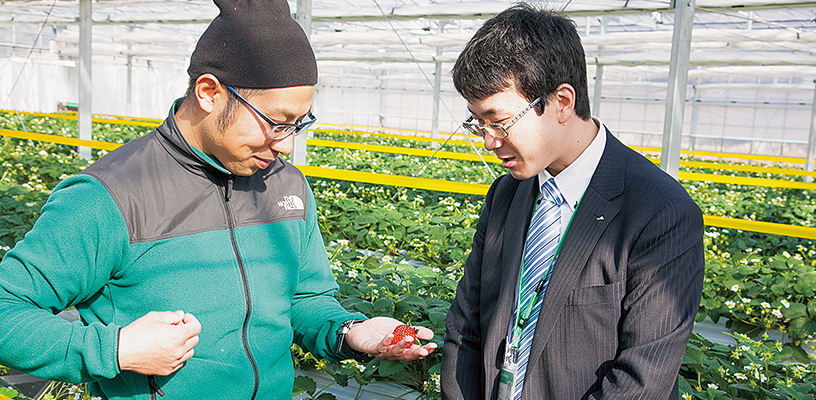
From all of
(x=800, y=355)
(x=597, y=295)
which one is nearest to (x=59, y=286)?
(x=597, y=295)

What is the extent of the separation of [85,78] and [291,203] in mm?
9376

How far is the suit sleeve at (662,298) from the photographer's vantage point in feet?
3.99

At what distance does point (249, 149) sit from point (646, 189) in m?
0.87

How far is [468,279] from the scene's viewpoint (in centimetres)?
163

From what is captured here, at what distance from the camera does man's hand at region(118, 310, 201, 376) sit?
1140mm

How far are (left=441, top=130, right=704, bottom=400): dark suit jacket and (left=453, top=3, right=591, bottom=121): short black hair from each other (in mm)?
221

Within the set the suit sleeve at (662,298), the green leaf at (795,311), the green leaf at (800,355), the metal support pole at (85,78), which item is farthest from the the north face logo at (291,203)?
the metal support pole at (85,78)

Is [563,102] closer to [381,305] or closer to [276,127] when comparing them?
[276,127]

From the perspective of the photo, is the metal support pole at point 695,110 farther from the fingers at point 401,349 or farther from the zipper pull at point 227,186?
the zipper pull at point 227,186

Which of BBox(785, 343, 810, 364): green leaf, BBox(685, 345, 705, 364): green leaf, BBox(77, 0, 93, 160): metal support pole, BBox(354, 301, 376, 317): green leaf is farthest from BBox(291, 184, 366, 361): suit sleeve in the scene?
→ BBox(77, 0, 93, 160): metal support pole

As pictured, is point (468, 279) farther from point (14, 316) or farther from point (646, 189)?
point (14, 316)

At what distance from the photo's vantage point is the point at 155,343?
1138 millimetres

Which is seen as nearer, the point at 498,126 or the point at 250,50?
the point at 250,50

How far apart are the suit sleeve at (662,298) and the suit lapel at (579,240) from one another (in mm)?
104
